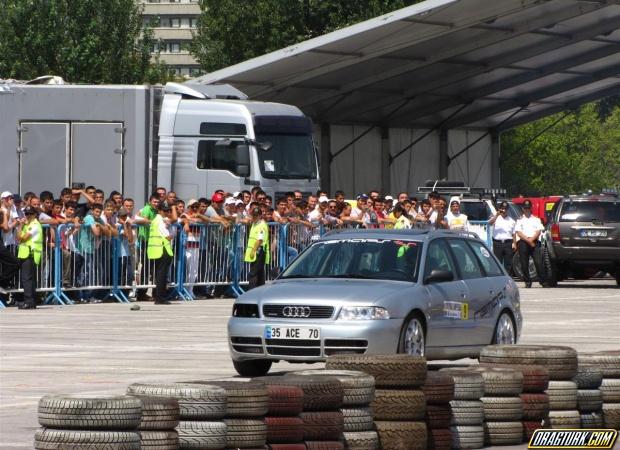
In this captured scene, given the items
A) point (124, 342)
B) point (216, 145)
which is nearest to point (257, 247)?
point (216, 145)

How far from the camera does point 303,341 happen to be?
15195 mm

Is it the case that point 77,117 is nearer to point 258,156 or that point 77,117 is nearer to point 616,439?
point 258,156

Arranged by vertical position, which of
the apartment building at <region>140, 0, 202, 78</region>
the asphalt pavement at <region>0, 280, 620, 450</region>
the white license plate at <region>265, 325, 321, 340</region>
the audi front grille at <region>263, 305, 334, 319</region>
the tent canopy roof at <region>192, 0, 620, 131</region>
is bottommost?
the asphalt pavement at <region>0, 280, 620, 450</region>

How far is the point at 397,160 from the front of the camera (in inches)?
2173

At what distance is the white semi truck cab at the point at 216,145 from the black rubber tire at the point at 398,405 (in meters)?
22.6

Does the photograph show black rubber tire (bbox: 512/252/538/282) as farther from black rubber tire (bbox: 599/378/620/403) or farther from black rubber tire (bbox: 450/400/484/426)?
black rubber tire (bbox: 450/400/484/426)

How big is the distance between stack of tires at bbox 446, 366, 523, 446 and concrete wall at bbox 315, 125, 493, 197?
39.4 m

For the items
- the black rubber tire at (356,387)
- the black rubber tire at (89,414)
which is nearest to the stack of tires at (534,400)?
the black rubber tire at (356,387)

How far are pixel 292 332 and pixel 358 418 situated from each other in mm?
4179

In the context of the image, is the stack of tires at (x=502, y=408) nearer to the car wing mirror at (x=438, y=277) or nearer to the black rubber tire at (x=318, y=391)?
the black rubber tire at (x=318, y=391)

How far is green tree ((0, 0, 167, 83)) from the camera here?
254ft

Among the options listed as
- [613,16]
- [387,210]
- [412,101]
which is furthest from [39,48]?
[387,210]

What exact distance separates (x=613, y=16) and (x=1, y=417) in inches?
1347

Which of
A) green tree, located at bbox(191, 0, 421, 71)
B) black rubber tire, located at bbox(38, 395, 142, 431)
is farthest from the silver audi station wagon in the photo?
green tree, located at bbox(191, 0, 421, 71)
